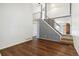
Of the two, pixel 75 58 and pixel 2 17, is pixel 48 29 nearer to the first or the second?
pixel 75 58

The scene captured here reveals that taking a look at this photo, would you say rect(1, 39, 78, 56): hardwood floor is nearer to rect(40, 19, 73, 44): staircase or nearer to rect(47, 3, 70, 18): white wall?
rect(40, 19, 73, 44): staircase

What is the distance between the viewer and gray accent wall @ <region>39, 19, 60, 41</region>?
152 centimetres

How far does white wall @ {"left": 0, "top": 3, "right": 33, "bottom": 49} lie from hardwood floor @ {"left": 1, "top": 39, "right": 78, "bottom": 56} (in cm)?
→ 9

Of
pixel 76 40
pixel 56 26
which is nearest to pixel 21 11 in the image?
pixel 56 26

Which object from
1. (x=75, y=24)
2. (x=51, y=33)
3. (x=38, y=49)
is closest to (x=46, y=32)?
(x=51, y=33)

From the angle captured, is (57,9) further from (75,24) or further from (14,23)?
Answer: (14,23)

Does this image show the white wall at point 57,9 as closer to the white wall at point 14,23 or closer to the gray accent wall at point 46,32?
the gray accent wall at point 46,32

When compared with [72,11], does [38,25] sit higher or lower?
lower

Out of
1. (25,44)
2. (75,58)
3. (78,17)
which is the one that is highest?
(78,17)

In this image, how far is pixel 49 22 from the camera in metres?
1.53

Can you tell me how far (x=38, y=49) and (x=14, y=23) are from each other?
1.52ft

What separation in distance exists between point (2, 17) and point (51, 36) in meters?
0.68

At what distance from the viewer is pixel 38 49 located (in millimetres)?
1529

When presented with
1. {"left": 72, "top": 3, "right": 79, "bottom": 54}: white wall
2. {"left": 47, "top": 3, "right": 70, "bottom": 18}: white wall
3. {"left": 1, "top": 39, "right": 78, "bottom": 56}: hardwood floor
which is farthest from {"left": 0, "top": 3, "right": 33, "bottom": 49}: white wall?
{"left": 72, "top": 3, "right": 79, "bottom": 54}: white wall
